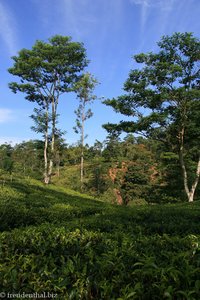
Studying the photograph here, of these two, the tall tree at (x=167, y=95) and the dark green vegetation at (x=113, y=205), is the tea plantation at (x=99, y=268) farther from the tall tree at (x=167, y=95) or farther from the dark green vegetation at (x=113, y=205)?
the tall tree at (x=167, y=95)

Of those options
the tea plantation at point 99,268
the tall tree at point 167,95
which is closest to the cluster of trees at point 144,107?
the tall tree at point 167,95

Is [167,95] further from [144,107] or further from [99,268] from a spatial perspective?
[99,268]

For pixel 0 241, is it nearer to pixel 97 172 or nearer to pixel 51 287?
pixel 51 287

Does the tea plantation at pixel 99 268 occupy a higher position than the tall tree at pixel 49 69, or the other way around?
the tall tree at pixel 49 69

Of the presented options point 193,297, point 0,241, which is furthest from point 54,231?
point 193,297

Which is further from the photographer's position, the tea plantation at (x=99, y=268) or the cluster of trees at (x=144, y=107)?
the cluster of trees at (x=144, y=107)

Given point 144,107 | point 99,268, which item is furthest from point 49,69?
point 99,268

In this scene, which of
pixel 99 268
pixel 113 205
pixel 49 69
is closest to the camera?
pixel 99 268

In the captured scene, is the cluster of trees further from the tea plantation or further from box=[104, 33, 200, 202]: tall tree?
the tea plantation

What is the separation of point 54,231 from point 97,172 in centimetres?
2608

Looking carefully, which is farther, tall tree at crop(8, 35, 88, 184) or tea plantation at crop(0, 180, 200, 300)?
tall tree at crop(8, 35, 88, 184)

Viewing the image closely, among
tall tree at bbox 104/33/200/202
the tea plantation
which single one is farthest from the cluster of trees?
the tea plantation

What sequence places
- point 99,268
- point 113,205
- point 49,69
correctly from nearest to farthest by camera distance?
1. point 99,268
2. point 113,205
3. point 49,69

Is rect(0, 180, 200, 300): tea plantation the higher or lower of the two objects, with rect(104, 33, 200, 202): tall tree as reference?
lower
